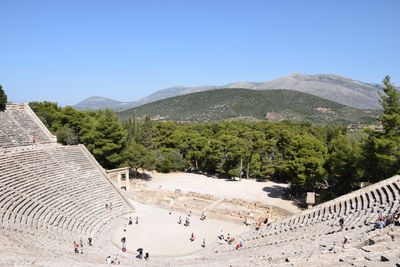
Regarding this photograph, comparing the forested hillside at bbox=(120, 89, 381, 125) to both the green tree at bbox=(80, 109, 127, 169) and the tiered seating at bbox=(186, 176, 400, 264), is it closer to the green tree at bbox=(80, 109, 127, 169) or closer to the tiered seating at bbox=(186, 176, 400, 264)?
the green tree at bbox=(80, 109, 127, 169)

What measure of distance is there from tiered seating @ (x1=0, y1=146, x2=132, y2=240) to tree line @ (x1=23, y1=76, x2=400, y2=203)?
879 cm

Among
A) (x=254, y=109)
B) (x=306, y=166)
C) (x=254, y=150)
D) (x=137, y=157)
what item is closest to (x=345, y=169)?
(x=306, y=166)

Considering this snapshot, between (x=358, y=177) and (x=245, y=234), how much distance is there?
44.3ft

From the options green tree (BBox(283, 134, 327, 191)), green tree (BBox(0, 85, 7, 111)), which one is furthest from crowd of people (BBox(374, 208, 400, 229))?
→ green tree (BBox(0, 85, 7, 111))

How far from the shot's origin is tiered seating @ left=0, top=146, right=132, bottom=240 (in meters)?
19.2

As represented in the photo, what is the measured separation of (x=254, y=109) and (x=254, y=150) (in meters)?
102

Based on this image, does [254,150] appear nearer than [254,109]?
Yes

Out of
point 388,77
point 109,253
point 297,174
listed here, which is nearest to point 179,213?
point 109,253

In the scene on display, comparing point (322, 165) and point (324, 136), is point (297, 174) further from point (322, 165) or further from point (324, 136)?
point (324, 136)

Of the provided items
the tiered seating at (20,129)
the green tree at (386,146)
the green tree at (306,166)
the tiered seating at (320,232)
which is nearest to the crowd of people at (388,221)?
the tiered seating at (320,232)

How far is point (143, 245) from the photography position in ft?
67.3

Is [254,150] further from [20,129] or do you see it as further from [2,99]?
[2,99]

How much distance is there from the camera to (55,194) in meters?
23.3

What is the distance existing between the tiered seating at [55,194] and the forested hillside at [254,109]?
102 meters
